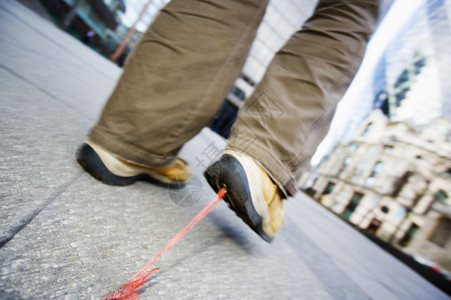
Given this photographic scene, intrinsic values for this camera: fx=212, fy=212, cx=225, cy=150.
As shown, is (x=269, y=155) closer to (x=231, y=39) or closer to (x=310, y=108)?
(x=310, y=108)

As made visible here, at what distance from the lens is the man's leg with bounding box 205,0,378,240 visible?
0.62 m

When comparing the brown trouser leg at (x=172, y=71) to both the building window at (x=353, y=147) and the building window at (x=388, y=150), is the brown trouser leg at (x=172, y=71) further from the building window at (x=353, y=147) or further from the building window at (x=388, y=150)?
the building window at (x=353, y=147)

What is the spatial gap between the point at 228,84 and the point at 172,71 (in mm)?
173

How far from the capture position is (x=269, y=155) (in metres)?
0.61

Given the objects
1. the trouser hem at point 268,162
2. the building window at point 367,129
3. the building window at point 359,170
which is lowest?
the trouser hem at point 268,162

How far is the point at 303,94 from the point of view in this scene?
0.66 metres

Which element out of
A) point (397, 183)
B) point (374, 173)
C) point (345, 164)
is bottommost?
point (397, 183)

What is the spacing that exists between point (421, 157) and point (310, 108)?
1452cm

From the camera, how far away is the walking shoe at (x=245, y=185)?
543 millimetres

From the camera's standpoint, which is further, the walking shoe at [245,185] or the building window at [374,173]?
the building window at [374,173]

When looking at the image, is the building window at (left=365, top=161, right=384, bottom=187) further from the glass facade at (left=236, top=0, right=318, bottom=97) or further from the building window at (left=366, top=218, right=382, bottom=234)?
the glass facade at (left=236, top=0, right=318, bottom=97)

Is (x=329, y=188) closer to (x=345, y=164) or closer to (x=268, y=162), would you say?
(x=345, y=164)

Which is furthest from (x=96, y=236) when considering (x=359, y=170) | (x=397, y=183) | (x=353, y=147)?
(x=353, y=147)

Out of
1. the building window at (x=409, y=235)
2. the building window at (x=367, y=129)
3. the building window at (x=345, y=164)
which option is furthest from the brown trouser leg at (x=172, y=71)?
the building window at (x=367, y=129)
